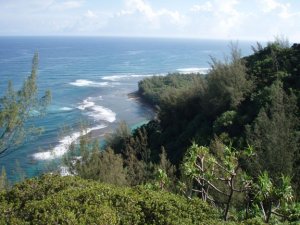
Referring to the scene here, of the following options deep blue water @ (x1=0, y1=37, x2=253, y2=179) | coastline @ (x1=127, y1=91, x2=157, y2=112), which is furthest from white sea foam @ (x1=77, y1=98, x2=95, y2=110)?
coastline @ (x1=127, y1=91, x2=157, y2=112)

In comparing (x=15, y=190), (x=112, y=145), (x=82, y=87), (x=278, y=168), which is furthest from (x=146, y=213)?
(x=82, y=87)

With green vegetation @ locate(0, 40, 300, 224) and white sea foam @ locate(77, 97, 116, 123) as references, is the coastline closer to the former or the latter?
white sea foam @ locate(77, 97, 116, 123)

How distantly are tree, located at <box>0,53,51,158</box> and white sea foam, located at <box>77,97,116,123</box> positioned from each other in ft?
117

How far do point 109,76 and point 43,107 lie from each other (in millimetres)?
80524

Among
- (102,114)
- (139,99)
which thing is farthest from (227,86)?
(139,99)

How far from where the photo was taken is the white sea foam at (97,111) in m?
57.5

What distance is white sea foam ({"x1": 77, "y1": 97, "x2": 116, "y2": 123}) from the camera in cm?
5749

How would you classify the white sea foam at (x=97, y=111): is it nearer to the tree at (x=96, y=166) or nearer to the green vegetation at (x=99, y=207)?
the tree at (x=96, y=166)

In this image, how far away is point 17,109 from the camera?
63.5ft

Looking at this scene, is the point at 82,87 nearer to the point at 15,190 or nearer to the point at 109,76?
the point at 109,76

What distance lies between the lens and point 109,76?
100438 millimetres

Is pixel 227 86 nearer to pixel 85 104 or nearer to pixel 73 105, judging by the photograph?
pixel 73 105

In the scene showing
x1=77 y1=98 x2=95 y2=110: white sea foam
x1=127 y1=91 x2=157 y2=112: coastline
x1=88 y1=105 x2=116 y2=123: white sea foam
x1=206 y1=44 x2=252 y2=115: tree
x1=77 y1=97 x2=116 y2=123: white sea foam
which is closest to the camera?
x1=206 y1=44 x2=252 y2=115: tree

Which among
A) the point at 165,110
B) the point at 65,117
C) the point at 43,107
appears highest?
the point at 43,107
